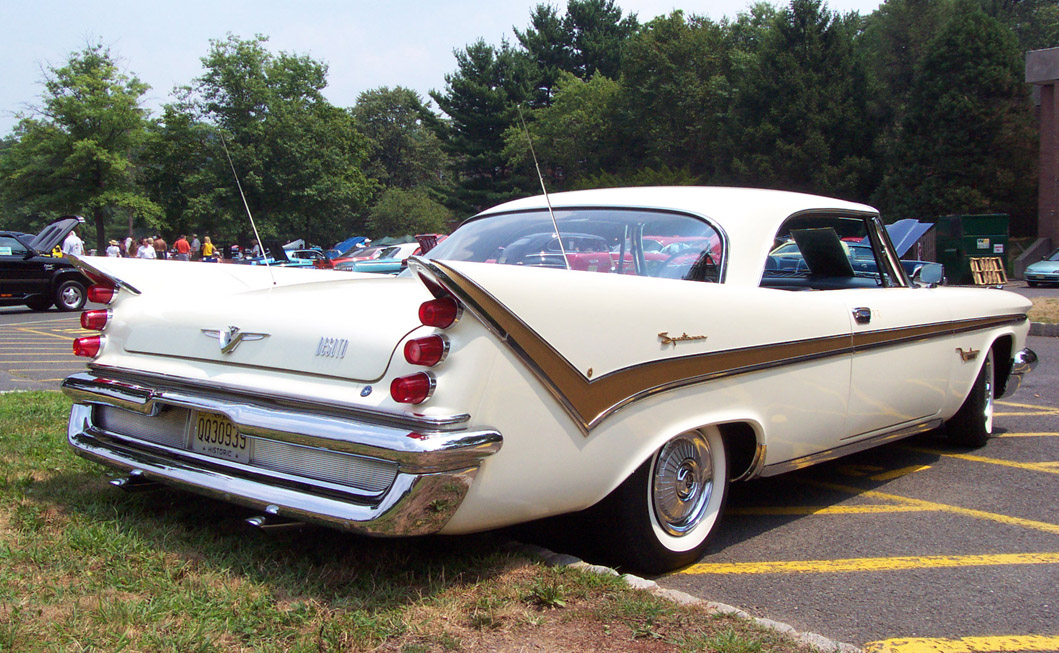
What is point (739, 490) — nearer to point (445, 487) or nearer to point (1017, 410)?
point (445, 487)

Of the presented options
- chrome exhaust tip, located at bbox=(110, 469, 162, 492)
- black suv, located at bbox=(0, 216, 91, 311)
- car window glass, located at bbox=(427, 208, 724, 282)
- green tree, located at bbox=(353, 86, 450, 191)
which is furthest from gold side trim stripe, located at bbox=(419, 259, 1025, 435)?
green tree, located at bbox=(353, 86, 450, 191)

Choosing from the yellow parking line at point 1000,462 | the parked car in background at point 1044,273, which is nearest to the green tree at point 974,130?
the parked car in background at point 1044,273

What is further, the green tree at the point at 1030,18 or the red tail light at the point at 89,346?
the green tree at the point at 1030,18

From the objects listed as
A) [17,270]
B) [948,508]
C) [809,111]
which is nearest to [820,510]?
[948,508]

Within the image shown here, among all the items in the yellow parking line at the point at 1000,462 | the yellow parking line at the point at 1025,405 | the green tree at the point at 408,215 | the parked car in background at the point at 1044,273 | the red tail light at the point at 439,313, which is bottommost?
the parked car in background at the point at 1044,273

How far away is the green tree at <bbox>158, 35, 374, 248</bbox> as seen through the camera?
1483 inches

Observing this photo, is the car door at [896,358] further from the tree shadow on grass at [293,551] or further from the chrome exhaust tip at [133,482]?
the chrome exhaust tip at [133,482]

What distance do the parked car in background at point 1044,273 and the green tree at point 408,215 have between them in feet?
128

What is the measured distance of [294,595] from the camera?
2768 millimetres

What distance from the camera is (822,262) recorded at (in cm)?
484

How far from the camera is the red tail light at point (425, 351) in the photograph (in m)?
2.59

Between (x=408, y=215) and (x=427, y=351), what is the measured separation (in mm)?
57576

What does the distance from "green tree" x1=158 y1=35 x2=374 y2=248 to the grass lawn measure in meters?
34.2

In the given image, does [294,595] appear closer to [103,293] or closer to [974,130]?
[103,293]
